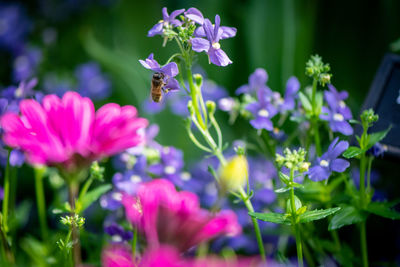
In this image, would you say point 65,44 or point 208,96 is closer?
point 208,96

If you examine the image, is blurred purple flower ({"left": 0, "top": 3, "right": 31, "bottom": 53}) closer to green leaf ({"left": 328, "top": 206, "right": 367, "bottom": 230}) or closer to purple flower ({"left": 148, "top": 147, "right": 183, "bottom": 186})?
purple flower ({"left": 148, "top": 147, "right": 183, "bottom": 186})

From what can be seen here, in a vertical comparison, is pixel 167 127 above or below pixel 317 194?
below


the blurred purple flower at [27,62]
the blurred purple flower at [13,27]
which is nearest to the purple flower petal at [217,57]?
the blurred purple flower at [27,62]

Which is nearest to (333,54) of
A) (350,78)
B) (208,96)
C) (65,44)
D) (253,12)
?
(350,78)

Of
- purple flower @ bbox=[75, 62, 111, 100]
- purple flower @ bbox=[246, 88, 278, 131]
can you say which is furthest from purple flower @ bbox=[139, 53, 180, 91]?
purple flower @ bbox=[75, 62, 111, 100]

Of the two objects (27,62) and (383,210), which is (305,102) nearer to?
(383,210)

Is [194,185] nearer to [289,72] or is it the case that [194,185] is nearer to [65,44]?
[289,72]

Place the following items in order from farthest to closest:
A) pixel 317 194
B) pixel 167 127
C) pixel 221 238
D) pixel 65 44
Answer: pixel 65 44
pixel 167 127
pixel 221 238
pixel 317 194
